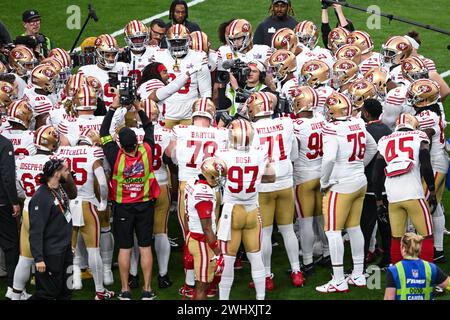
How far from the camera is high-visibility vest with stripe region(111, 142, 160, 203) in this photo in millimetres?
10695

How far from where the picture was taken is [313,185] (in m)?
11.5

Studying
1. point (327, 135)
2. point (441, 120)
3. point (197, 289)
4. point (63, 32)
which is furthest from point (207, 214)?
point (63, 32)

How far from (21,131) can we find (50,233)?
5.65 ft

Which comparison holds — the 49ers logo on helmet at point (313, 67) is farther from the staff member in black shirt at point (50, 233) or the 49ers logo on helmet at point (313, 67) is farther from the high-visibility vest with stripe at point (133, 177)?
the staff member in black shirt at point (50, 233)

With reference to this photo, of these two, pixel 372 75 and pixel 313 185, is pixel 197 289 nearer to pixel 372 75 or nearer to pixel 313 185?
pixel 313 185

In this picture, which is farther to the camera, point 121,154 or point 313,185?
point 313,185

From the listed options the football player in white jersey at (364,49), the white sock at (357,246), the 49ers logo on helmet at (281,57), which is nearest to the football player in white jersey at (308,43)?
the football player in white jersey at (364,49)

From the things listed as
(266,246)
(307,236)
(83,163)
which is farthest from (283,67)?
(83,163)

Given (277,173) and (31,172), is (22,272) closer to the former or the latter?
(31,172)

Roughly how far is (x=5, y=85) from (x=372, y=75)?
394cm

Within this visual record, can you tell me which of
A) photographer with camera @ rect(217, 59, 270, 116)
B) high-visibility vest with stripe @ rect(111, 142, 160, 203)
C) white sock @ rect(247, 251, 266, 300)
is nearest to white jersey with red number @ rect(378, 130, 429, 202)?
white sock @ rect(247, 251, 266, 300)

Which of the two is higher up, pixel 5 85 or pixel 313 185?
pixel 5 85

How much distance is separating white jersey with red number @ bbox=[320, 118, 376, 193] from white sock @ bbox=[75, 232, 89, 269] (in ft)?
8.10

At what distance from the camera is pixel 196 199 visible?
33.1ft
